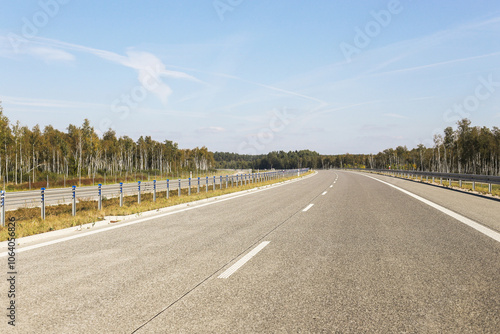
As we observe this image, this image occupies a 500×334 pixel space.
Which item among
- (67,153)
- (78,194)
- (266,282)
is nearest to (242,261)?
(266,282)

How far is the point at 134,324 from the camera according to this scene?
310cm

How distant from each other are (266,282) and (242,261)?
3.38ft

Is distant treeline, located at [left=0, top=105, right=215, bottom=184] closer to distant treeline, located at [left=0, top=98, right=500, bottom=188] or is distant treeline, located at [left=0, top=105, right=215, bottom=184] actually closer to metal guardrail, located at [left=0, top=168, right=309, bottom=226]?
distant treeline, located at [left=0, top=98, right=500, bottom=188]

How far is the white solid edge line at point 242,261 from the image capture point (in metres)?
4.61

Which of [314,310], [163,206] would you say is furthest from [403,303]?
[163,206]

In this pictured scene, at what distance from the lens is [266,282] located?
13.9 feet

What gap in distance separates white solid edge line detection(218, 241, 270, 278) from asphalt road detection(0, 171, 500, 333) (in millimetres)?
68

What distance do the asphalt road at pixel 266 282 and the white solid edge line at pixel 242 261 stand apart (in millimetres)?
68

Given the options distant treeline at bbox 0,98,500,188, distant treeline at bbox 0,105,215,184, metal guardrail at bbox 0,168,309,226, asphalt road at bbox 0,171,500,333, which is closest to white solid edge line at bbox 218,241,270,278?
asphalt road at bbox 0,171,500,333

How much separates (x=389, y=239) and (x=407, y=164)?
158009mm

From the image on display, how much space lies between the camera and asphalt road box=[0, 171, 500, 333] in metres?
3.12

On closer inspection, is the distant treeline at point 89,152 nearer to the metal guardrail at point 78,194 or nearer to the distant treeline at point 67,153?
the distant treeline at point 67,153

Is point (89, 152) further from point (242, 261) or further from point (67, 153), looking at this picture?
point (242, 261)

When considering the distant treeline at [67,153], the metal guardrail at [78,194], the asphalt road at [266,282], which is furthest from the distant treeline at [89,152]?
the asphalt road at [266,282]
